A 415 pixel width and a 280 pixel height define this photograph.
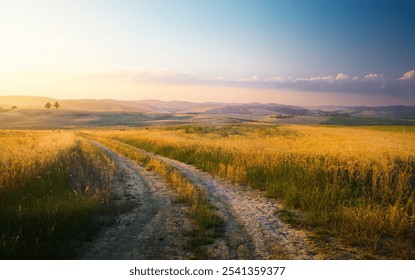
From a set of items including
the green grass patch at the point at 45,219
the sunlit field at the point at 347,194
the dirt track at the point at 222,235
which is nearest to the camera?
the green grass patch at the point at 45,219

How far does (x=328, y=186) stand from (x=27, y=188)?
9195mm

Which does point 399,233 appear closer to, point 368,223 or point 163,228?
point 368,223

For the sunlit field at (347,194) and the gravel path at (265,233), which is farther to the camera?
the sunlit field at (347,194)

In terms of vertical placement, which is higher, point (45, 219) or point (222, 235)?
point (45, 219)

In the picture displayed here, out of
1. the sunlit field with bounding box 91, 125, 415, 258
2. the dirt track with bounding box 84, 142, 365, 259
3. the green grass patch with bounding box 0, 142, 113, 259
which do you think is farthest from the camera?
the sunlit field with bounding box 91, 125, 415, 258

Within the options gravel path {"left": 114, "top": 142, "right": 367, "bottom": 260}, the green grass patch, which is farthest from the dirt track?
the green grass patch

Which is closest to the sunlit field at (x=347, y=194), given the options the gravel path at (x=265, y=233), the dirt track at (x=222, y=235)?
the gravel path at (x=265, y=233)

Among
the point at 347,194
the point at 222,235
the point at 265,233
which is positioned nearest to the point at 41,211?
the point at 222,235

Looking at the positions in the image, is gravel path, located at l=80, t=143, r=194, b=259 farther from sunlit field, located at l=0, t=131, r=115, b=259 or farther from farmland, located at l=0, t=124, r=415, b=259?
sunlit field, located at l=0, t=131, r=115, b=259

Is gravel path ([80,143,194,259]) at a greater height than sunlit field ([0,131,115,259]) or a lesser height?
lesser

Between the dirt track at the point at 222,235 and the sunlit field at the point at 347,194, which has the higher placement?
the sunlit field at the point at 347,194

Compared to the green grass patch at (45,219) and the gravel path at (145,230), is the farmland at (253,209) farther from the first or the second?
→ the gravel path at (145,230)

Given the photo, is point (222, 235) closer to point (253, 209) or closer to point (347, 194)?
point (253, 209)
